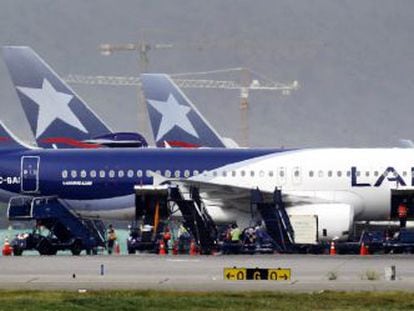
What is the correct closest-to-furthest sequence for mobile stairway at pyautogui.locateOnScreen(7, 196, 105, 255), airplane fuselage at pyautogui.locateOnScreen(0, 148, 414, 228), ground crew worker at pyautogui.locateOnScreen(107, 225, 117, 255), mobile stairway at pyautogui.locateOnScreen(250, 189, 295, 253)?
mobile stairway at pyautogui.locateOnScreen(250, 189, 295, 253) → mobile stairway at pyautogui.locateOnScreen(7, 196, 105, 255) → ground crew worker at pyautogui.locateOnScreen(107, 225, 117, 255) → airplane fuselage at pyautogui.locateOnScreen(0, 148, 414, 228)

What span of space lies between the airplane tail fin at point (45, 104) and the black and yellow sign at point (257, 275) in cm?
4764

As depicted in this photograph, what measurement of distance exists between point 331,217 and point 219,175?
722 centimetres

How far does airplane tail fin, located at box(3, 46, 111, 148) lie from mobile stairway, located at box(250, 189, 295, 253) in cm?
2327

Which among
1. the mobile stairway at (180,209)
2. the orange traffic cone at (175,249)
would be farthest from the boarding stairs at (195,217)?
the orange traffic cone at (175,249)

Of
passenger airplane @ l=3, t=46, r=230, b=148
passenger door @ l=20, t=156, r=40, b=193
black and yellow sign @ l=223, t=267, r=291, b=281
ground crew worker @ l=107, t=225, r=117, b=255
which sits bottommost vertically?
black and yellow sign @ l=223, t=267, r=291, b=281

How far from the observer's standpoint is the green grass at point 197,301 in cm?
4097

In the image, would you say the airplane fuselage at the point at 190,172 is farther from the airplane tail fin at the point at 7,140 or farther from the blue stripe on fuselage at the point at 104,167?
the airplane tail fin at the point at 7,140

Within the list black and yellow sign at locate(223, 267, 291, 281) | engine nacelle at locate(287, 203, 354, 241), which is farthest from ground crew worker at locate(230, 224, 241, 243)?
black and yellow sign at locate(223, 267, 291, 281)

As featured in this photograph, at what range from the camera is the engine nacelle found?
251ft

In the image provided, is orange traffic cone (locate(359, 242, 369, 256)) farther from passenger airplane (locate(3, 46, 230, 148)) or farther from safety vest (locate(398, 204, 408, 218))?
passenger airplane (locate(3, 46, 230, 148))

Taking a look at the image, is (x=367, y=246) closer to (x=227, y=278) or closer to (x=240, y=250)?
(x=240, y=250)

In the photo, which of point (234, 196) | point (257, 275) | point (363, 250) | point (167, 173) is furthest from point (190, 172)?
point (257, 275)

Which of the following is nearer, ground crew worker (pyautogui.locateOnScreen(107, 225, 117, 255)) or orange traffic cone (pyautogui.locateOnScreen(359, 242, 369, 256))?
orange traffic cone (pyautogui.locateOnScreen(359, 242, 369, 256))

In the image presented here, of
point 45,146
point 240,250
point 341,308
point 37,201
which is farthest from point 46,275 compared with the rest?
point 45,146
